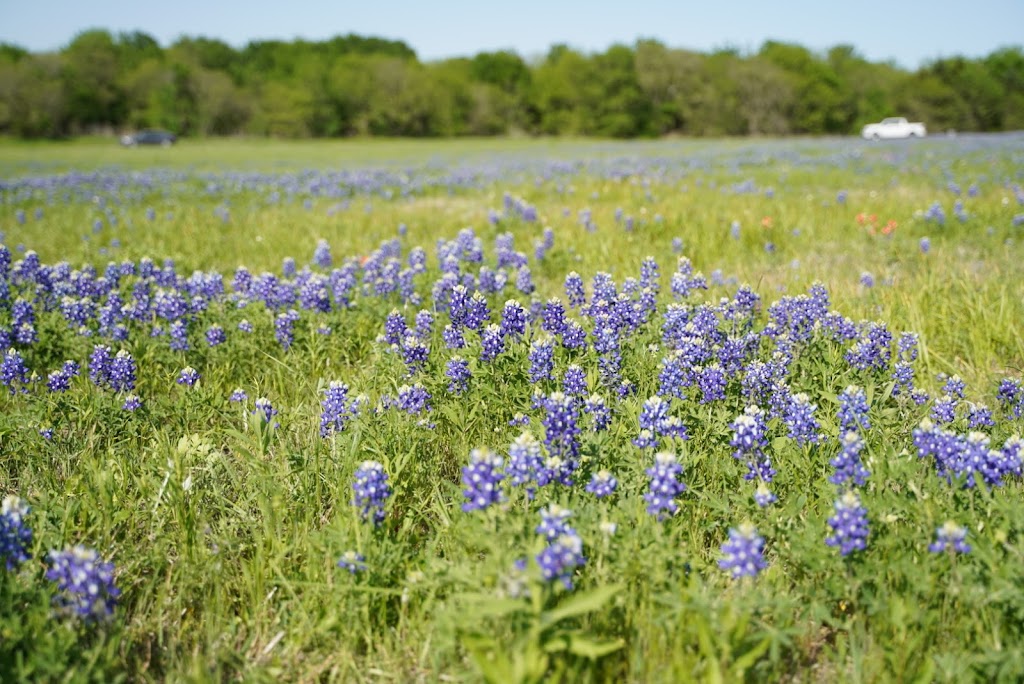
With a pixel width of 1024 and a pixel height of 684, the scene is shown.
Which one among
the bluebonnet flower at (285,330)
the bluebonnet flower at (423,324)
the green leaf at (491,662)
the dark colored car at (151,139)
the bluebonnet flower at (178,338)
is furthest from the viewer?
the dark colored car at (151,139)

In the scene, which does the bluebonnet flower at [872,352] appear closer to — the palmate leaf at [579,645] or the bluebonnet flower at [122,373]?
the palmate leaf at [579,645]

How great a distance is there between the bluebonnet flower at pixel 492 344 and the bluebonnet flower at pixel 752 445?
125 centimetres

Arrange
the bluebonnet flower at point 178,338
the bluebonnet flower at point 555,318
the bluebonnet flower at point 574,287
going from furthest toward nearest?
the bluebonnet flower at point 574,287
the bluebonnet flower at point 178,338
the bluebonnet flower at point 555,318

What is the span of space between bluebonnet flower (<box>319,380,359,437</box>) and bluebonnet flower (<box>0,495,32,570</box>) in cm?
119

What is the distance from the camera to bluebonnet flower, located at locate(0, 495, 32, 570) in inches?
89.4

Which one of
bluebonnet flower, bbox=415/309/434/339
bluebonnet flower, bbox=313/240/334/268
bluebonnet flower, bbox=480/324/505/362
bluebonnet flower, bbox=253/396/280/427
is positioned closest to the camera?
bluebonnet flower, bbox=253/396/280/427

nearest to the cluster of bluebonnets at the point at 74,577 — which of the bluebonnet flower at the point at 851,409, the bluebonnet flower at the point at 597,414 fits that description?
the bluebonnet flower at the point at 597,414

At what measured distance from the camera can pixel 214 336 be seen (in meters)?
4.43

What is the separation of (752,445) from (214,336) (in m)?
3.26

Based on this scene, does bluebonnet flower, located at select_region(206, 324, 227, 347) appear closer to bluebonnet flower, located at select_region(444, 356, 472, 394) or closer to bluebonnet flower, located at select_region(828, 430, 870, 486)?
bluebonnet flower, located at select_region(444, 356, 472, 394)

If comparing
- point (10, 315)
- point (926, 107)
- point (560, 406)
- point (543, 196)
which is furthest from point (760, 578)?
point (926, 107)

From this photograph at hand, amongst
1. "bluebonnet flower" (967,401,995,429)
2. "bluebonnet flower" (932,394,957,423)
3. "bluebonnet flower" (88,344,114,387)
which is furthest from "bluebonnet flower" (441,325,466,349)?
"bluebonnet flower" (967,401,995,429)

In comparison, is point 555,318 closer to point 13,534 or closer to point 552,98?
point 13,534

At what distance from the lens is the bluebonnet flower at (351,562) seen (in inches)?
92.7
